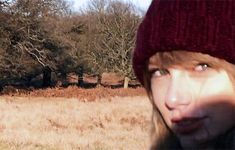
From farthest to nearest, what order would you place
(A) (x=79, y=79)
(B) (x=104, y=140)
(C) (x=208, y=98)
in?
(A) (x=79, y=79)
(B) (x=104, y=140)
(C) (x=208, y=98)

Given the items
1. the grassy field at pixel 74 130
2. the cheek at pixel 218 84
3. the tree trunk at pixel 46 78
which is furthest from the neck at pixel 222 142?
the tree trunk at pixel 46 78

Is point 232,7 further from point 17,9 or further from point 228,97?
point 17,9

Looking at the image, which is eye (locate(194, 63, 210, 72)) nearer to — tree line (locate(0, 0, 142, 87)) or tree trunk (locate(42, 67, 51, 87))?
tree line (locate(0, 0, 142, 87))

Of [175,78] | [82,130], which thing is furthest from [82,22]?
[175,78]

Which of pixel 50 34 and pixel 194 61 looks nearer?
pixel 194 61

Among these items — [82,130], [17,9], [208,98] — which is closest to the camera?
[208,98]

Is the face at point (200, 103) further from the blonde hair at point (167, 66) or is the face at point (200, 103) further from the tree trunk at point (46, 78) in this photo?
the tree trunk at point (46, 78)

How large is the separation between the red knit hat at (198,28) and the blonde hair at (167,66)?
0.02 meters

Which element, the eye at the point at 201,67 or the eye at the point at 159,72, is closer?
the eye at the point at 201,67

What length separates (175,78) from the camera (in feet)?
5.16

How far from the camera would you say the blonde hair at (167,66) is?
153 cm

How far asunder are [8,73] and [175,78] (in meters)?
34.1

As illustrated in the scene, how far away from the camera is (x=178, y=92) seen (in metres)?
1.53

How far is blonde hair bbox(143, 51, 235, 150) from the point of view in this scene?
5.02ft
